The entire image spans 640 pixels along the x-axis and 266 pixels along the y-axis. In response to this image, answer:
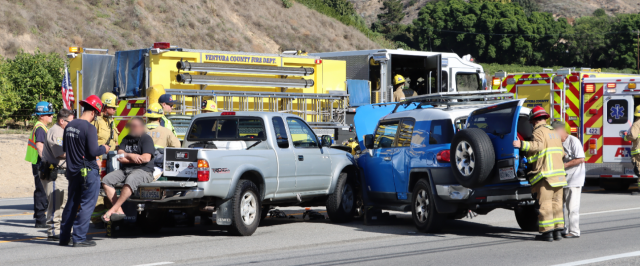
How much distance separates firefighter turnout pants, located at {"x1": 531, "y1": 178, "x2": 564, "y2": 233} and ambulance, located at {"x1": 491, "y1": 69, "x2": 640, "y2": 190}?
27.4 ft

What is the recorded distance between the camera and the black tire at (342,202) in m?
11.5

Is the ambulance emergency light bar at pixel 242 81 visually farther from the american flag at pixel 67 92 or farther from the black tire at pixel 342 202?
the black tire at pixel 342 202

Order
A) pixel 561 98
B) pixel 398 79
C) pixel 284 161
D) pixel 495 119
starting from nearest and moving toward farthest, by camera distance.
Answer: pixel 495 119
pixel 284 161
pixel 398 79
pixel 561 98

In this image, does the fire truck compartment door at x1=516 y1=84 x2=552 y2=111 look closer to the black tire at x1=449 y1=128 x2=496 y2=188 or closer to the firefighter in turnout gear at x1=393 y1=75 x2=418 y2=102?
the firefighter in turnout gear at x1=393 y1=75 x2=418 y2=102

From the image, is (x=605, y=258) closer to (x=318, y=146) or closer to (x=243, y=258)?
(x=243, y=258)

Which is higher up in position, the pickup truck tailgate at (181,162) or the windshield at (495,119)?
the windshield at (495,119)

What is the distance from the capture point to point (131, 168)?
9.43 meters

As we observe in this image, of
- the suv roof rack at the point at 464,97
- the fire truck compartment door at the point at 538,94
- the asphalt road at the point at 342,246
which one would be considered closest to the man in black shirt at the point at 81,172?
the asphalt road at the point at 342,246

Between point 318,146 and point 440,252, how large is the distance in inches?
143

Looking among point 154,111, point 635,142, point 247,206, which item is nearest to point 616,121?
point 635,142

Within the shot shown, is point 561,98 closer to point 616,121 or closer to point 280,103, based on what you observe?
point 616,121

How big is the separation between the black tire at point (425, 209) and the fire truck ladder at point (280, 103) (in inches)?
222

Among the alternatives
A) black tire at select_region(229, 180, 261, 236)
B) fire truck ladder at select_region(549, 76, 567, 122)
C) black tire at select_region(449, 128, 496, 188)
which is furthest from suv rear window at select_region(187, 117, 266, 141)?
fire truck ladder at select_region(549, 76, 567, 122)

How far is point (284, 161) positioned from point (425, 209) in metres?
2.21
